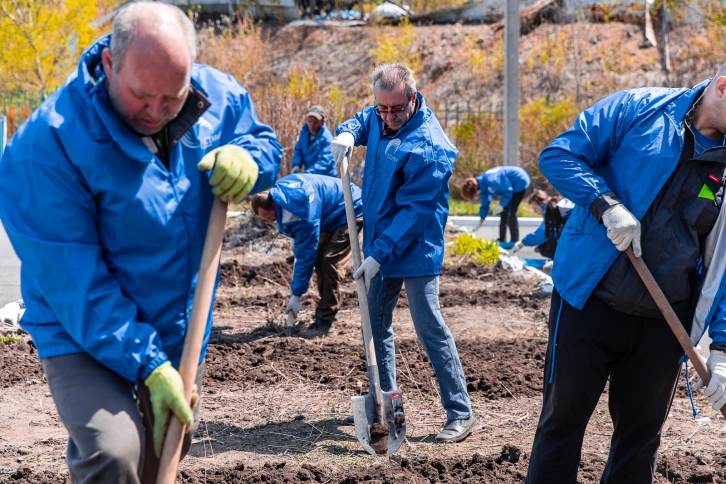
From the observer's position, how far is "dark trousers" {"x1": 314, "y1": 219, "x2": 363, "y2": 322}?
630 cm

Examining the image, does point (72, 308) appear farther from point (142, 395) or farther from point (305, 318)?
point (305, 318)

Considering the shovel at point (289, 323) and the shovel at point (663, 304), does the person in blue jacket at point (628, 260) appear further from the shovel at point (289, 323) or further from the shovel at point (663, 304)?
the shovel at point (289, 323)

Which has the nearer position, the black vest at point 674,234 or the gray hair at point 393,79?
the black vest at point 674,234

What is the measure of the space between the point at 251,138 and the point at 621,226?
132 centimetres

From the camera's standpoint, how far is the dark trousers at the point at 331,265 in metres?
6.30

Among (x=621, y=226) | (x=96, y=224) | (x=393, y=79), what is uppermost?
(x=393, y=79)

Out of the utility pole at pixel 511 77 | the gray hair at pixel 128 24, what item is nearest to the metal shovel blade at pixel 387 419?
the gray hair at pixel 128 24

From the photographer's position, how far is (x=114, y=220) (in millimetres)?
2189

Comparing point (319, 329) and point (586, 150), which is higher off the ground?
point (586, 150)

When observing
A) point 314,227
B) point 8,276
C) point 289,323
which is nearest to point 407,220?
point 314,227

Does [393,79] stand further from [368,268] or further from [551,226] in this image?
[551,226]

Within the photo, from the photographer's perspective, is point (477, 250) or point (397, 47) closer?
point (477, 250)

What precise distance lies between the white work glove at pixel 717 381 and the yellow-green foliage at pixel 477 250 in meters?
6.29

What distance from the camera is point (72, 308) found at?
212 centimetres
